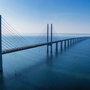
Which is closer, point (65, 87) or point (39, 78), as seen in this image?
point (65, 87)

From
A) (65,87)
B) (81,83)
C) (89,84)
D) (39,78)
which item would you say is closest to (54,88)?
(65,87)

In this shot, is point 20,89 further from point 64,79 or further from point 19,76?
point 64,79

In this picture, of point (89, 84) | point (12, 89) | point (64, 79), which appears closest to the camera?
point (12, 89)

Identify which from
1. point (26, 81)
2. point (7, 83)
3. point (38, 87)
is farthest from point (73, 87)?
point (7, 83)

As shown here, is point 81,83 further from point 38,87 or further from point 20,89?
point 20,89

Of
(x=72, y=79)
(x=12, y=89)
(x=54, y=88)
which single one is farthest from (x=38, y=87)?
(x=72, y=79)

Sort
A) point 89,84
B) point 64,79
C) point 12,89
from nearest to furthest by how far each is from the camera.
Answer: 1. point 12,89
2. point 89,84
3. point 64,79

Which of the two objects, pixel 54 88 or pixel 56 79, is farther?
pixel 56 79
